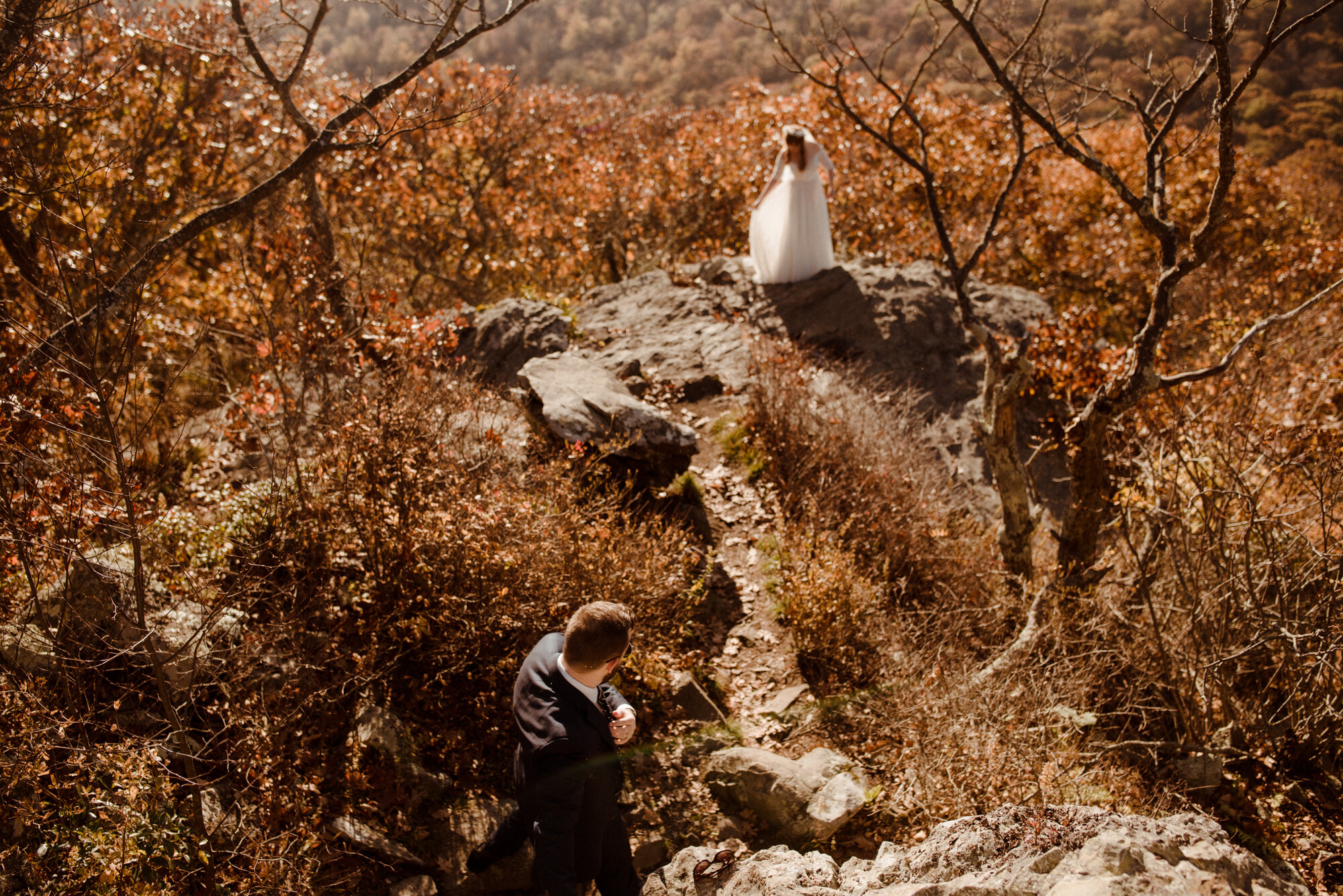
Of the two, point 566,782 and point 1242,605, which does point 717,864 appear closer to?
point 566,782

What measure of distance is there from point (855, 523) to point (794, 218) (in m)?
4.76

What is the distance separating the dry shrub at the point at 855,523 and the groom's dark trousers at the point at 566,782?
2.31 m

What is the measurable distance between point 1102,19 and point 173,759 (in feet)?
108

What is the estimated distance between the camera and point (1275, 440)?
19.1ft

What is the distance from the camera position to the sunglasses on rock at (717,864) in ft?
10.1

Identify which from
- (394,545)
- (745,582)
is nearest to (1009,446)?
(745,582)

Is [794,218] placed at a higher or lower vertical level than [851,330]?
higher

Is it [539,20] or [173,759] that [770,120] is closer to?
[173,759]

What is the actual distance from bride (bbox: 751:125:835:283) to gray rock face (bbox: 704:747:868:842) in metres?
6.89

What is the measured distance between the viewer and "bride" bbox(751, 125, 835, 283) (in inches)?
356

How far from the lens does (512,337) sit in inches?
325

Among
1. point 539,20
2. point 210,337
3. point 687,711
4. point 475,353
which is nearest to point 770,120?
point 475,353

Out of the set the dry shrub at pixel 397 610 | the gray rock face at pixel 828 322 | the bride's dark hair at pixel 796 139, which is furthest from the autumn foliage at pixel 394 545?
the bride's dark hair at pixel 796 139

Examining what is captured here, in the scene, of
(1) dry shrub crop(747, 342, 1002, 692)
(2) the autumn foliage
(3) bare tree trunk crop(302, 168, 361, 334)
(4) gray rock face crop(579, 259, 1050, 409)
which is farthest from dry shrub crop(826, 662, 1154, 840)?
(3) bare tree trunk crop(302, 168, 361, 334)
